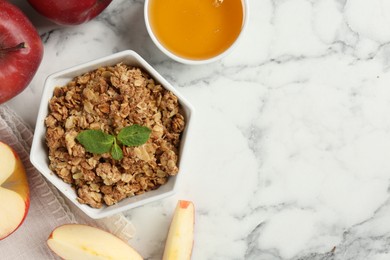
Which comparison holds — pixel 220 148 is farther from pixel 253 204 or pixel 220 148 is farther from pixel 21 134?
pixel 21 134

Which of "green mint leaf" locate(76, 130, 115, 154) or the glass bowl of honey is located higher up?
the glass bowl of honey

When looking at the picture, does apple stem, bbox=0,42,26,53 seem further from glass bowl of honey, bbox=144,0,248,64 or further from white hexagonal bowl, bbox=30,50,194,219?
glass bowl of honey, bbox=144,0,248,64

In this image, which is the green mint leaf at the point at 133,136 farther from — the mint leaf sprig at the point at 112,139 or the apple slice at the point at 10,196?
the apple slice at the point at 10,196

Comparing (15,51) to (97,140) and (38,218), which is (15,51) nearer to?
(97,140)

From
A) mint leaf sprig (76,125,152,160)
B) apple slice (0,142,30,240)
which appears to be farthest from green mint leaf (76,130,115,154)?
apple slice (0,142,30,240)

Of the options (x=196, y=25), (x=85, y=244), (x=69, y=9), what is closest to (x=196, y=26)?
(x=196, y=25)
